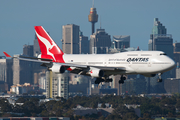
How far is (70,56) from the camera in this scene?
412 feet

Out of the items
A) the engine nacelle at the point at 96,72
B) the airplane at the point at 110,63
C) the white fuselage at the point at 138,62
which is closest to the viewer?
the white fuselage at the point at 138,62

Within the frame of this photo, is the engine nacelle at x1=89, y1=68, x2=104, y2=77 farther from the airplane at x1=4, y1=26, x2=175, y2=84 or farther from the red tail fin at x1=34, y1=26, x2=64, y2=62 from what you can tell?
the red tail fin at x1=34, y1=26, x2=64, y2=62

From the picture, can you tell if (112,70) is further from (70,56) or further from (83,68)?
(70,56)

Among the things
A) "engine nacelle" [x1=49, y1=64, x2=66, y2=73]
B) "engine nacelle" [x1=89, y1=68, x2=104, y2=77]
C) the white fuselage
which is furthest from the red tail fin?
"engine nacelle" [x1=89, y1=68, x2=104, y2=77]

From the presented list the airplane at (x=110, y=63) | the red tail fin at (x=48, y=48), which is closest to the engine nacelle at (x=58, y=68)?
the airplane at (x=110, y=63)

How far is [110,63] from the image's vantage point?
382 ft

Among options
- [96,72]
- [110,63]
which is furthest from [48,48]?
[110,63]

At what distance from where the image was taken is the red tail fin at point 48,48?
12756cm

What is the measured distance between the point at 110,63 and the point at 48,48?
20.5 m

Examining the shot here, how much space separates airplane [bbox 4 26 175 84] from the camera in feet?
365

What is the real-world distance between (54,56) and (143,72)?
2613cm

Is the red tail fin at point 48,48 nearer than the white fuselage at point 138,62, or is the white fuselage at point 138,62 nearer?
the white fuselage at point 138,62

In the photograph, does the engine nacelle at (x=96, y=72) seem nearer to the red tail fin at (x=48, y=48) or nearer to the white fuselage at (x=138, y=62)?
the white fuselage at (x=138, y=62)

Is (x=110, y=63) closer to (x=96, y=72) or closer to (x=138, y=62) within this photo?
(x=96, y=72)
